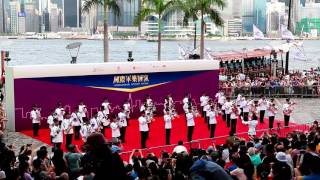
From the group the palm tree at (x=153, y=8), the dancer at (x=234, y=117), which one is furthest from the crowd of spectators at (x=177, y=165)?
the palm tree at (x=153, y=8)

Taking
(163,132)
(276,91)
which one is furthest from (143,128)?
(276,91)

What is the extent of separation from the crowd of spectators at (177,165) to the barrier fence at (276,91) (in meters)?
18.3

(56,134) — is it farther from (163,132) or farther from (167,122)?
(163,132)

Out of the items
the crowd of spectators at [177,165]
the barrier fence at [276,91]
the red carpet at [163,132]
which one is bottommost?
the red carpet at [163,132]

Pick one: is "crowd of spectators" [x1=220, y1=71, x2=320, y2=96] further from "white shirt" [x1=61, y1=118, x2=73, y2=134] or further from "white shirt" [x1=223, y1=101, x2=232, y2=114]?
"white shirt" [x1=61, y1=118, x2=73, y2=134]

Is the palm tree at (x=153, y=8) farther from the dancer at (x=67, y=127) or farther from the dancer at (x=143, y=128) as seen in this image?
the dancer at (x=67, y=127)

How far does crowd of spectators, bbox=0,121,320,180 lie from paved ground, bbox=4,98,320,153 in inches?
347

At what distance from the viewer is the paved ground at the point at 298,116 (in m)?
21.2

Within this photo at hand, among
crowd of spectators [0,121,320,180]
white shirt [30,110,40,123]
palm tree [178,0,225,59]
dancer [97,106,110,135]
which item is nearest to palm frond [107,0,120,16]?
palm tree [178,0,225,59]

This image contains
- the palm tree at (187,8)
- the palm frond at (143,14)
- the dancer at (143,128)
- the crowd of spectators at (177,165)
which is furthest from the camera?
the palm tree at (187,8)

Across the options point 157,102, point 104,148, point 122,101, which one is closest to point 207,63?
point 157,102

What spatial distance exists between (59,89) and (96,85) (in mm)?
1817

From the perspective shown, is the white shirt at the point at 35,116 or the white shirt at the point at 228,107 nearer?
the white shirt at the point at 35,116

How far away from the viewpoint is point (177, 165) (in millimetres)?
11000
